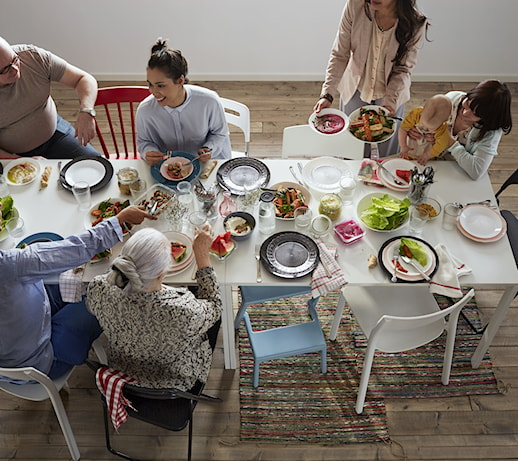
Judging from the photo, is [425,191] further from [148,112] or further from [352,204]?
[148,112]

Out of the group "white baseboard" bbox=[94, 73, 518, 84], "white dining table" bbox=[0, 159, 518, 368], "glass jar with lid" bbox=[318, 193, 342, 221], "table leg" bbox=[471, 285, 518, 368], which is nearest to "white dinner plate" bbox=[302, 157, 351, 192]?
"white dining table" bbox=[0, 159, 518, 368]

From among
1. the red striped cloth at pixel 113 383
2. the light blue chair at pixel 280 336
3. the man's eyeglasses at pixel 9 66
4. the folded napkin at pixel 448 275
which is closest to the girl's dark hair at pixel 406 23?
the folded napkin at pixel 448 275

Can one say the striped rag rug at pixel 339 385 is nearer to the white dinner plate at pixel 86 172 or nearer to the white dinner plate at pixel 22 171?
the white dinner plate at pixel 86 172

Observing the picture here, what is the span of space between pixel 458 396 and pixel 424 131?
1410 millimetres

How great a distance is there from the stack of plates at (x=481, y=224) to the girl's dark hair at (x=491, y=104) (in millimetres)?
402

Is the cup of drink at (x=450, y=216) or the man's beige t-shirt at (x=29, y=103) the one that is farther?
the man's beige t-shirt at (x=29, y=103)

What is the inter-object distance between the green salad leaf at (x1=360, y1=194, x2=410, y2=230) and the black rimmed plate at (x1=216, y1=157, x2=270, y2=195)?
55 centimetres

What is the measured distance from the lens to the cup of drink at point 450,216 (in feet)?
8.43

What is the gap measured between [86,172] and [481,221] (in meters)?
2.01

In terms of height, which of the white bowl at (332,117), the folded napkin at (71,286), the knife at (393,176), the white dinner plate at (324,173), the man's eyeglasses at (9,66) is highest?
the man's eyeglasses at (9,66)

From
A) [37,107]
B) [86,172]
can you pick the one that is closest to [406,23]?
[86,172]

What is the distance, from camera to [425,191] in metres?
2.55

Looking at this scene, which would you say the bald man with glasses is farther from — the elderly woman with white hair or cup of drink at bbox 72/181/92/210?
the elderly woman with white hair

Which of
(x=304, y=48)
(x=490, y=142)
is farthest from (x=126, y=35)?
(x=490, y=142)
